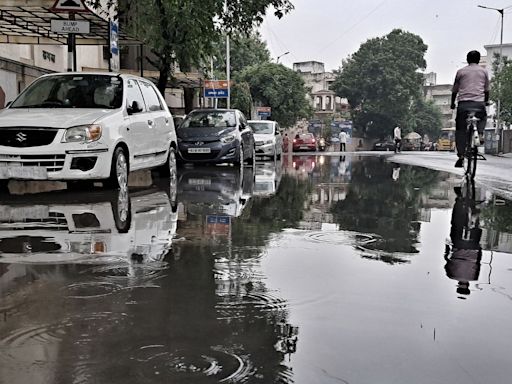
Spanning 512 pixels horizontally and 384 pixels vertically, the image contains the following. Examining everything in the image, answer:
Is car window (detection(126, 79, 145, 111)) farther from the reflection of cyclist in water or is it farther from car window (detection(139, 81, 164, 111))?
the reflection of cyclist in water

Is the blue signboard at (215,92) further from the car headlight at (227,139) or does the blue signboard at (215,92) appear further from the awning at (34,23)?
the car headlight at (227,139)

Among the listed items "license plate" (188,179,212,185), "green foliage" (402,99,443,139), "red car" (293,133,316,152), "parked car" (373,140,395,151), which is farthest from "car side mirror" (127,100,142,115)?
"green foliage" (402,99,443,139)

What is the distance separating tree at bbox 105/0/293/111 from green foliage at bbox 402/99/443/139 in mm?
57509

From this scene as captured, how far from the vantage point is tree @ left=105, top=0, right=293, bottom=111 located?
15.5m

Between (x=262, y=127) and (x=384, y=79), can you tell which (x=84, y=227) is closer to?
(x=262, y=127)

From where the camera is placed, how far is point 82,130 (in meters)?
8.19

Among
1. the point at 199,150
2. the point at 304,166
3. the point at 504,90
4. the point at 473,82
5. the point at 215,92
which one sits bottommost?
the point at 304,166

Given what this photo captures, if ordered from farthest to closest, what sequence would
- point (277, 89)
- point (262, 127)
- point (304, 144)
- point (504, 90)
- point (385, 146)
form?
point (385, 146) < point (277, 89) < point (304, 144) < point (504, 90) < point (262, 127)

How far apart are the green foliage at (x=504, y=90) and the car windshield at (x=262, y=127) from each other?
25.0m

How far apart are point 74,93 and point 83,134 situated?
143 centimetres

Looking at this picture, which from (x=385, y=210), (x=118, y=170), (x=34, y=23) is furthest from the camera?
(x=34, y=23)

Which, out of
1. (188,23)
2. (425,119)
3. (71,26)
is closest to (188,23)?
(188,23)

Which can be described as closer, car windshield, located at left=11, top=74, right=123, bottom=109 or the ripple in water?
the ripple in water

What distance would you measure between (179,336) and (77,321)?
24.0 inches
